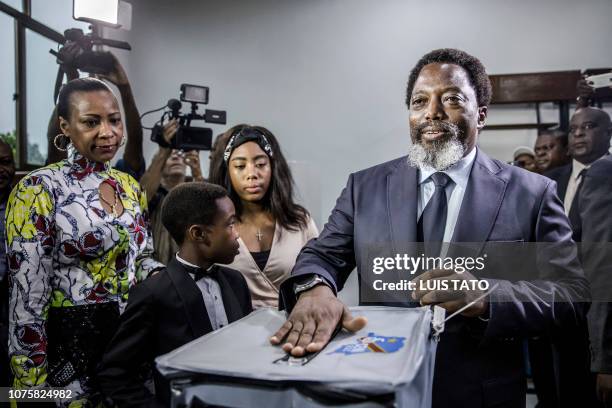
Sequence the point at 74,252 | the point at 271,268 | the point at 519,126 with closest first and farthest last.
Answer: the point at 74,252 → the point at 271,268 → the point at 519,126

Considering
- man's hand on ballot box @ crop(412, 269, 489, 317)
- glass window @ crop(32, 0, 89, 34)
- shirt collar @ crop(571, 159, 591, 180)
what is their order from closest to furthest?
1. man's hand on ballot box @ crop(412, 269, 489, 317)
2. shirt collar @ crop(571, 159, 591, 180)
3. glass window @ crop(32, 0, 89, 34)

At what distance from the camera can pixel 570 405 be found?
1.40 m

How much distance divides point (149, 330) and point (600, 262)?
1010 mm

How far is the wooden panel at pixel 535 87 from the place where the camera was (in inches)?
130

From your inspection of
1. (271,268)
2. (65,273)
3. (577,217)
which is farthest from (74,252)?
(577,217)

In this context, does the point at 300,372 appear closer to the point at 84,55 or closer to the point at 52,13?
the point at 84,55

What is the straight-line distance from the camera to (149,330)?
3.44 ft

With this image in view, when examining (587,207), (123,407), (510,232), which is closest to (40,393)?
(123,407)

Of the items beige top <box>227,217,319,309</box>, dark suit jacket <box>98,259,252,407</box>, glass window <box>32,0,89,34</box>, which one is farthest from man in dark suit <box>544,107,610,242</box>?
glass window <box>32,0,89,34</box>

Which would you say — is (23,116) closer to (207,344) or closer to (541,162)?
(207,344)

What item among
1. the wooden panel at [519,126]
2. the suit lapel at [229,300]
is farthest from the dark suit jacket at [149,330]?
the wooden panel at [519,126]

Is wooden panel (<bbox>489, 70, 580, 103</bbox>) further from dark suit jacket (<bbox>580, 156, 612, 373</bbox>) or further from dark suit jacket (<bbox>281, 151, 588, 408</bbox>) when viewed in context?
dark suit jacket (<bbox>281, 151, 588, 408</bbox>)

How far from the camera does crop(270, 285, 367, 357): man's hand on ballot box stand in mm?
568

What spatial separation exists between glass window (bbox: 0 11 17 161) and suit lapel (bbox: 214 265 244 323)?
5.16ft
